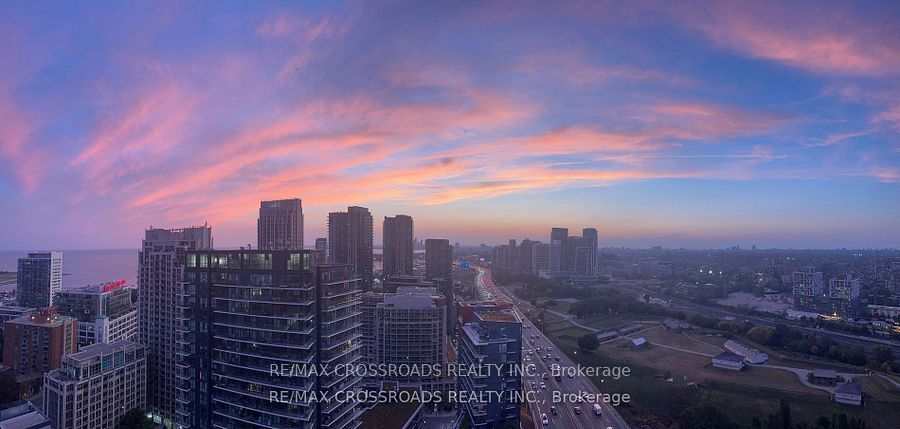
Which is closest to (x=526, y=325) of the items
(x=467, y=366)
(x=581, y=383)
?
(x=581, y=383)

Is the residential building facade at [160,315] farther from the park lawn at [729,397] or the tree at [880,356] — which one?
the tree at [880,356]

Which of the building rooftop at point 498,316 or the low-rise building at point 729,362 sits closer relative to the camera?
the building rooftop at point 498,316

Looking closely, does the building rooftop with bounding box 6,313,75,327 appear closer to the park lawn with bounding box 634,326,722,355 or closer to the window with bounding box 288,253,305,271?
the window with bounding box 288,253,305,271

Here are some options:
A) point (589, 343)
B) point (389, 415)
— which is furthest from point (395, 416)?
point (589, 343)

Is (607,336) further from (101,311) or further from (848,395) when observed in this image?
(101,311)

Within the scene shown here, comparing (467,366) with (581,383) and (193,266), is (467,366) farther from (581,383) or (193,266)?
(193,266)

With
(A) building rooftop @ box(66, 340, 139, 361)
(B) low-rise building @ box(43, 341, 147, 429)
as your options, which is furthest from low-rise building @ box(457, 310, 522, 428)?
(A) building rooftop @ box(66, 340, 139, 361)

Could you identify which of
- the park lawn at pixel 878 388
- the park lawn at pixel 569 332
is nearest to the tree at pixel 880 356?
the park lawn at pixel 878 388
